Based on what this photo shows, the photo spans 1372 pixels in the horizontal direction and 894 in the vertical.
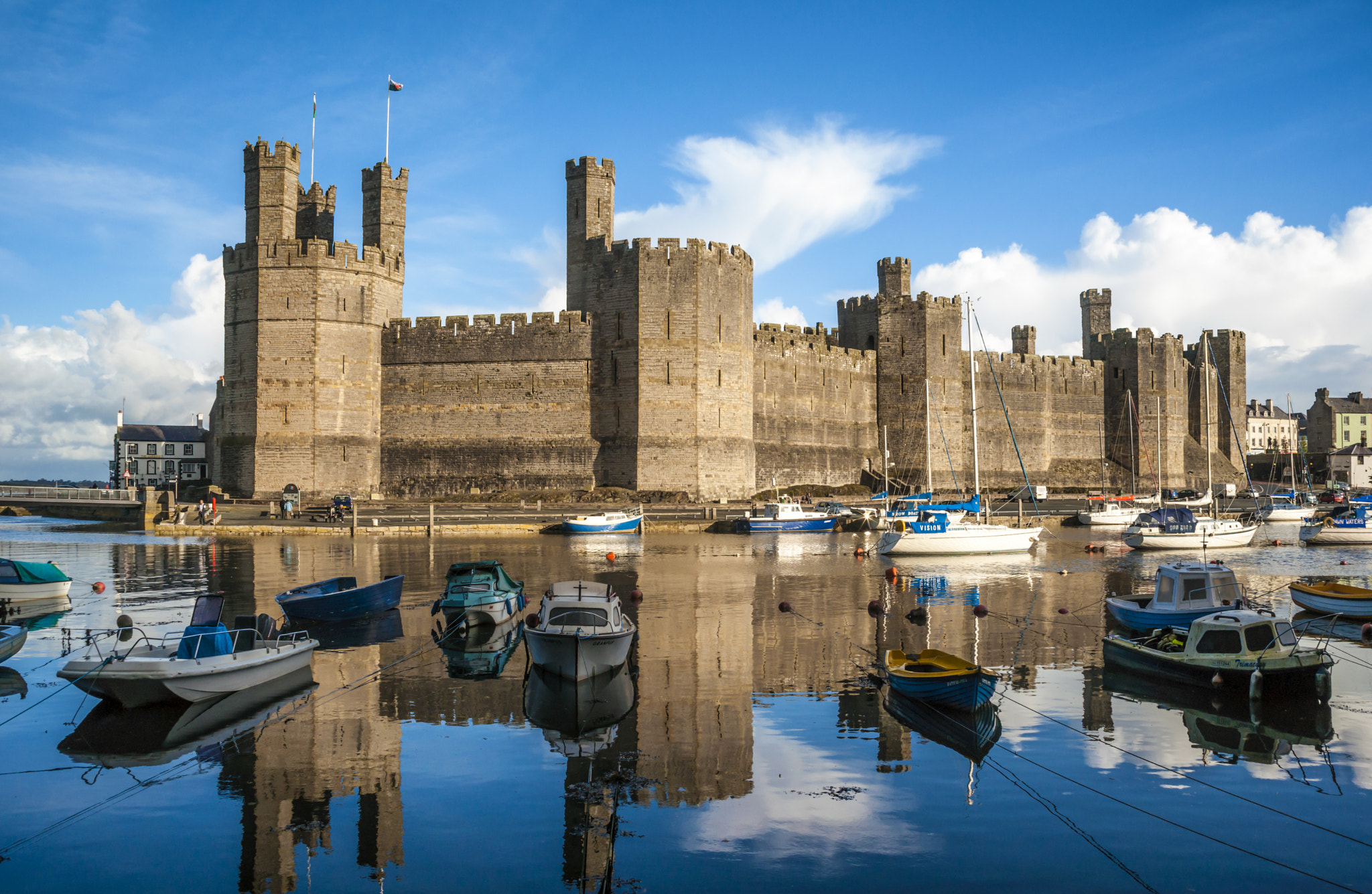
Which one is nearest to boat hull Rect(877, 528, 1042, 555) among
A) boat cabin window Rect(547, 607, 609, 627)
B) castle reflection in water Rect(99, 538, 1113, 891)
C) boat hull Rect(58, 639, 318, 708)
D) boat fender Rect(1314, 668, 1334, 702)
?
castle reflection in water Rect(99, 538, 1113, 891)

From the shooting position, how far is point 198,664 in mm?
12664

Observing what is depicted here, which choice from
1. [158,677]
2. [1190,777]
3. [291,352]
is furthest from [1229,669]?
[291,352]

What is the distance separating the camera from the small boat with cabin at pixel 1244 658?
43.7 ft

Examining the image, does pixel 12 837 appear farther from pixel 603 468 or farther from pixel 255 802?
pixel 603 468

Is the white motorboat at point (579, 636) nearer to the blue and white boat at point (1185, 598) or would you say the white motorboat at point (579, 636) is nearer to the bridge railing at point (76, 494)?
the blue and white boat at point (1185, 598)

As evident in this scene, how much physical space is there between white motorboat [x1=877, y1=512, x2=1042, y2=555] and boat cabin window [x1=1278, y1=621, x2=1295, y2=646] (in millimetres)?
18444

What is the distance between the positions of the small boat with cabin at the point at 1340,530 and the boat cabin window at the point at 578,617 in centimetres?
3528

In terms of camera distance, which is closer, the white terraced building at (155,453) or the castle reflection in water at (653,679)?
the castle reflection in water at (653,679)

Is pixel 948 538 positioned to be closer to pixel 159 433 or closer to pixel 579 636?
pixel 579 636

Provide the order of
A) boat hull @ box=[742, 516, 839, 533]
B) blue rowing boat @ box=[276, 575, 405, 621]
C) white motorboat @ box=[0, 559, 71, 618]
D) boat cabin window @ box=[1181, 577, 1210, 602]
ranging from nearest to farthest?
boat cabin window @ box=[1181, 577, 1210, 602], blue rowing boat @ box=[276, 575, 405, 621], white motorboat @ box=[0, 559, 71, 618], boat hull @ box=[742, 516, 839, 533]

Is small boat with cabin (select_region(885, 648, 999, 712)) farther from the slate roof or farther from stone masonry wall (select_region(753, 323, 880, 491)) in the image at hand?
the slate roof

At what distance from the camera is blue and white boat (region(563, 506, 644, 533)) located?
4047 cm

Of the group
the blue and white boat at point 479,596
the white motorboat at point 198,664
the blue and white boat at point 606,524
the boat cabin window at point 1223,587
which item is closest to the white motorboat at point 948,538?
the blue and white boat at point 606,524

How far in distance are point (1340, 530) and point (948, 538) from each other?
18605 millimetres
